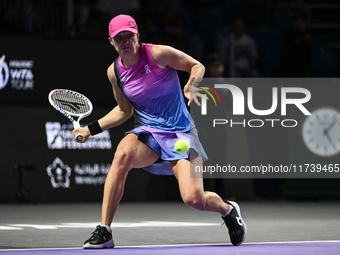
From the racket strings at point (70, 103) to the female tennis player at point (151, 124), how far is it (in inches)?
10.9

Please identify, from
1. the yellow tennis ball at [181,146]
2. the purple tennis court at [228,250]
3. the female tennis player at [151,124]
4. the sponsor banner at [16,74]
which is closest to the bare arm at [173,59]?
the female tennis player at [151,124]

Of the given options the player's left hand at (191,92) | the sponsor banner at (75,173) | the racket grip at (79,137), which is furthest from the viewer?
the sponsor banner at (75,173)

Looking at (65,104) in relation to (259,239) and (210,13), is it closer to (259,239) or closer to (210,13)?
(259,239)

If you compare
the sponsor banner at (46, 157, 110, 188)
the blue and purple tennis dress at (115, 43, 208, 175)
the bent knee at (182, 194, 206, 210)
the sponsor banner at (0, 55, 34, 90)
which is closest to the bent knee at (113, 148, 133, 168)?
the blue and purple tennis dress at (115, 43, 208, 175)

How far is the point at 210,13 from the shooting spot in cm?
1186

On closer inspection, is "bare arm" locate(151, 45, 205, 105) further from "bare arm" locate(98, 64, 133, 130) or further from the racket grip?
the racket grip

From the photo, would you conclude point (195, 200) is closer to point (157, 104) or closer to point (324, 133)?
point (157, 104)

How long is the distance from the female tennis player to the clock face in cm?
498

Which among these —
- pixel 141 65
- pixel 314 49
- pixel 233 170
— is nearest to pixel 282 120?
pixel 233 170

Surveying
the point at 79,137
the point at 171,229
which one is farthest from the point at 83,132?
the point at 171,229

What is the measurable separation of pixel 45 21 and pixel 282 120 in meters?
4.01

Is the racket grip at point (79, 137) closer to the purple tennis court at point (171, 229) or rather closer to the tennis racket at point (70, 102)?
the tennis racket at point (70, 102)

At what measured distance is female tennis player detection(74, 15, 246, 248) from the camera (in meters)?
4.72

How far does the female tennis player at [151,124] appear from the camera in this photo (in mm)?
4723
